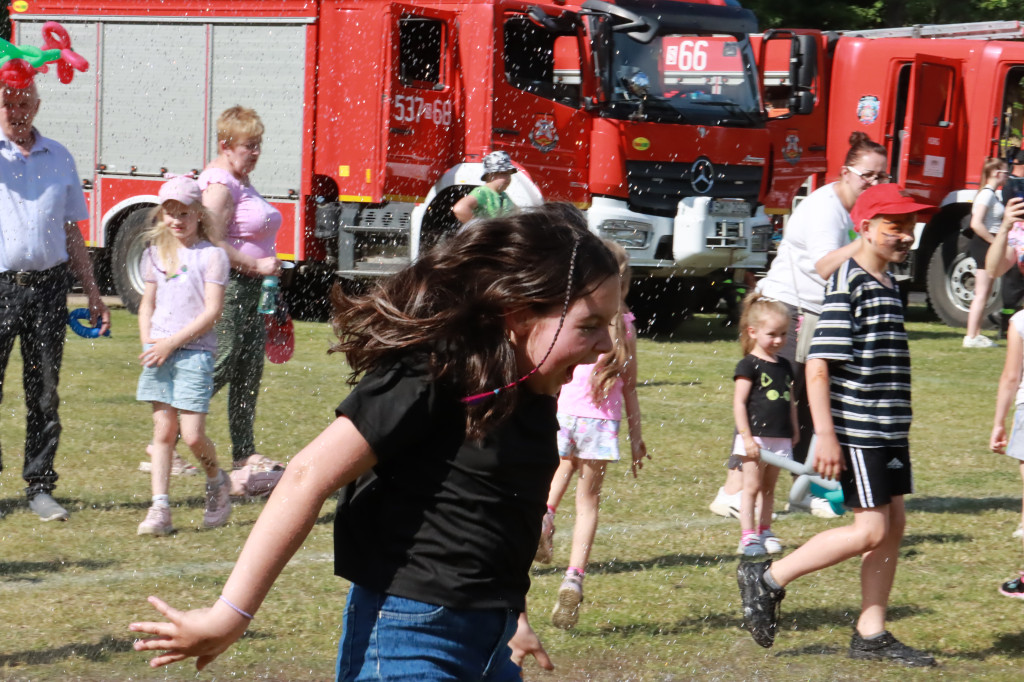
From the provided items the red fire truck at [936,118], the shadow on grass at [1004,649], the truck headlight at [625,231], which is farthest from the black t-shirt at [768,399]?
the red fire truck at [936,118]

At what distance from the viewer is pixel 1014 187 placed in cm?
1312

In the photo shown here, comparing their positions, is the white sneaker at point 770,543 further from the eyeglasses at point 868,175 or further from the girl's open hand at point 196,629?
the girl's open hand at point 196,629

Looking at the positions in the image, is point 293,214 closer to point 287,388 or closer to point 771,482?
point 287,388

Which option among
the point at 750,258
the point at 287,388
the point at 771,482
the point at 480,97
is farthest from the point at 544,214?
the point at 750,258

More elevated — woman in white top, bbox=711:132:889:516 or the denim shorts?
woman in white top, bbox=711:132:889:516

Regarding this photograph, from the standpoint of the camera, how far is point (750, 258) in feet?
46.9

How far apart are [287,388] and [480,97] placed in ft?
13.3

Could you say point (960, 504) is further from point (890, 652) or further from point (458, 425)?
point (458, 425)

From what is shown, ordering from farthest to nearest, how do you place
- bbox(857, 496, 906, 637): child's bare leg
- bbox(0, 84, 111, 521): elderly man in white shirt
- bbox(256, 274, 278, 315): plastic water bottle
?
1. bbox(256, 274, 278, 315): plastic water bottle
2. bbox(0, 84, 111, 521): elderly man in white shirt
3. bbox(857, 496, 906, 637): child's bare leg

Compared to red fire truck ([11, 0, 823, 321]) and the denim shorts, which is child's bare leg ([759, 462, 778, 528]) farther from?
red fire truck ([11, 0, 823, 321])

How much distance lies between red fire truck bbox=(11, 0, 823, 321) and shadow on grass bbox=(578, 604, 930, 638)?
7540 millimetres

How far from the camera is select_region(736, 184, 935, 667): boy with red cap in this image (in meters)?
4.57

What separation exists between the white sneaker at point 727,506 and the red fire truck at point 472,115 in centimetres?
595

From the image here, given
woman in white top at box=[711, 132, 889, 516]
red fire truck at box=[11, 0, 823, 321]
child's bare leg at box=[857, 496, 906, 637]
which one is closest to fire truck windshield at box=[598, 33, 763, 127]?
red fire truck at box=[11, 0, 823, 321]
